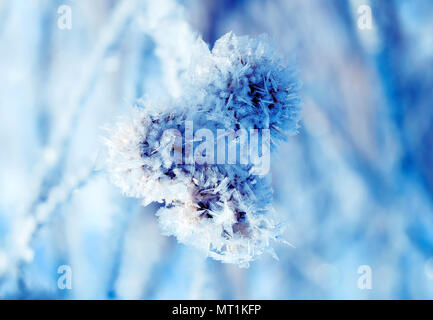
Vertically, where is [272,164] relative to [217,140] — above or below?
above

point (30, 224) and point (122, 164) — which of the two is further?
point (30, 224)

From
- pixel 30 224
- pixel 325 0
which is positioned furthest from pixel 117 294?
pixel 325 0

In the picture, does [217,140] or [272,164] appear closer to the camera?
[217,140]

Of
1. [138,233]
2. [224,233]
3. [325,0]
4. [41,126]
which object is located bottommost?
[224,233]

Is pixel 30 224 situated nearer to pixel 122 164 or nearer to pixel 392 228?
pixel 122 164
